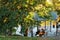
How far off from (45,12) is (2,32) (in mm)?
2285

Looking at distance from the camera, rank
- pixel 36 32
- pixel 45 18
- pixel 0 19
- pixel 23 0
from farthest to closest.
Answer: pixel 36 32, pixel 45 18, pixel 0 19, pixel 23 0

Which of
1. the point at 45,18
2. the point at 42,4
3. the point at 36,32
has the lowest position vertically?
the point at 36,32

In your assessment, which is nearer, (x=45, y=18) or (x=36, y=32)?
(x=45, y=18)

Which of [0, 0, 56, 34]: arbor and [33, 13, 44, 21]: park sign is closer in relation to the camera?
[0, 0, 56, 34]: arbor

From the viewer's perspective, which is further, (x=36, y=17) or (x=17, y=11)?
(x=36, y=17)

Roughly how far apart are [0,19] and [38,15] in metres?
1.92

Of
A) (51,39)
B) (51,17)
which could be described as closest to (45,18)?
(51,17)

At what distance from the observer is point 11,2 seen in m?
9.54

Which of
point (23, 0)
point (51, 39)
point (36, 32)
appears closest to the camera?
point (51, 39)

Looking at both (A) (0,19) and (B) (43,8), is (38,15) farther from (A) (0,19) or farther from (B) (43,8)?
(A) (0,19)

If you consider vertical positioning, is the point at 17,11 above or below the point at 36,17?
above

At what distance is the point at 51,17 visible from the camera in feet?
34.3

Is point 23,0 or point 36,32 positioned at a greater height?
point 23,0

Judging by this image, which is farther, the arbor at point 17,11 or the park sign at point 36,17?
the park sign at point 36,17
